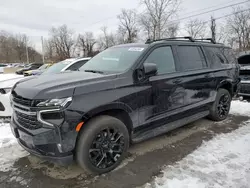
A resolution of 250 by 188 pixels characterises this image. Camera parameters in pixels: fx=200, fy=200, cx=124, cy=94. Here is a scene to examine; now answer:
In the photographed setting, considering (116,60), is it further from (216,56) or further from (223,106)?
(223,106)

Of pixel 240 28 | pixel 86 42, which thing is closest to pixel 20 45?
pixel 86 42

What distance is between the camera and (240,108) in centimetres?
607

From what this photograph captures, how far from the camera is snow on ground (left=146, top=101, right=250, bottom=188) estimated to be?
8.42 ft

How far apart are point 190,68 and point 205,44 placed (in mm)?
1033

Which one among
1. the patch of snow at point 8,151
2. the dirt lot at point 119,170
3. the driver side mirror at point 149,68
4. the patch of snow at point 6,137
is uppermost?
the driver side mirror at point 149,68

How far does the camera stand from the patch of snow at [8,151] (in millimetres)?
3162

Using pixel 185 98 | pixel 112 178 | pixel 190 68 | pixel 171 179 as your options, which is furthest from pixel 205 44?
pixel 112 178

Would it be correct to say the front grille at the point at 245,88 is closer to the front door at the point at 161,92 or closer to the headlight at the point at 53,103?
the front door at the point at 161,92

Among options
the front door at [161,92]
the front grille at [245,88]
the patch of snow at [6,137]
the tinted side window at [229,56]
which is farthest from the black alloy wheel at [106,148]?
the front grille at [245,88]

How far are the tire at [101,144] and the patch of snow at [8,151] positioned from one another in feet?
4.50

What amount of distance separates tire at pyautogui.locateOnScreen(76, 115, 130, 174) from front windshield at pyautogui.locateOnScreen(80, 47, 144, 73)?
2.82ft

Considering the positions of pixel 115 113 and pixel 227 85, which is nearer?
pixel 115 113

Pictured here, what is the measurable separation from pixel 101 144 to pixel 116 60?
1.47 m

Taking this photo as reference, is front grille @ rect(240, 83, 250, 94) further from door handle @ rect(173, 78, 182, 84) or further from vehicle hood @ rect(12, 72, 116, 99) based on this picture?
vehicle hood @ rect(12, 72, 116, 99)
